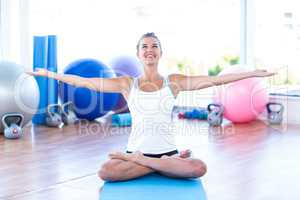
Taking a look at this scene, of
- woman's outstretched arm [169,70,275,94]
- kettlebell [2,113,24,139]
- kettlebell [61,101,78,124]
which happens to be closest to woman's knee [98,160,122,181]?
woman's outstretched arm [169,70,275,94]

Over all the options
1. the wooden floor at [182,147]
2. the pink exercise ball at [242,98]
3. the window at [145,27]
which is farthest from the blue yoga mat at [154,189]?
the window at [145,27]

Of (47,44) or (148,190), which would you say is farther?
(47,44)

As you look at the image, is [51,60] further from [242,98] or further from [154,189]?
[154,189]

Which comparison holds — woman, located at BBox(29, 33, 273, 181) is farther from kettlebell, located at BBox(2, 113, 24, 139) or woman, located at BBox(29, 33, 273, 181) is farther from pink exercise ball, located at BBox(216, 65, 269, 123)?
pink exercise ball, located at BBox(216, 65, 269, 123)

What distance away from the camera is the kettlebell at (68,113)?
555 centimetres

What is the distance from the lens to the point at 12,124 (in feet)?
16.0

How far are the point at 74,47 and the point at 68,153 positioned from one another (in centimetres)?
272

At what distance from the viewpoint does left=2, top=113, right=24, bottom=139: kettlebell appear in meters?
4.79

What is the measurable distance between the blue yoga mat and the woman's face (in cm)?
64

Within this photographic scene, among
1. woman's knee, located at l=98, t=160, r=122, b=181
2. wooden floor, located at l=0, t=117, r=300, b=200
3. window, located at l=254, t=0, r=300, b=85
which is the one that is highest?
window, located at l=254, t=0, r=300, b=85

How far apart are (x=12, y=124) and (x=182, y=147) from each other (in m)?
1.67

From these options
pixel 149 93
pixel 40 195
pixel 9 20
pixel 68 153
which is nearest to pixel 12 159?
pixel 68 153

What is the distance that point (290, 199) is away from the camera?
296 centimetres

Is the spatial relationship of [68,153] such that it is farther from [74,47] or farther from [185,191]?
[74,47]
